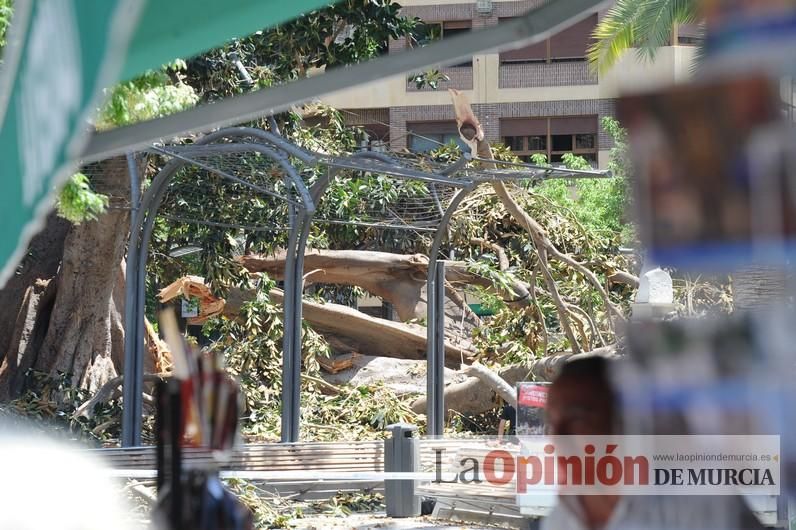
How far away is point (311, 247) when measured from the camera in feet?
52.8

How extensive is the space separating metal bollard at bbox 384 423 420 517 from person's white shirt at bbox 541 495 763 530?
8.40m

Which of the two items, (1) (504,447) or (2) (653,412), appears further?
(1) (504,447)

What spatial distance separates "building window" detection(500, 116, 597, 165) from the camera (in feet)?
103

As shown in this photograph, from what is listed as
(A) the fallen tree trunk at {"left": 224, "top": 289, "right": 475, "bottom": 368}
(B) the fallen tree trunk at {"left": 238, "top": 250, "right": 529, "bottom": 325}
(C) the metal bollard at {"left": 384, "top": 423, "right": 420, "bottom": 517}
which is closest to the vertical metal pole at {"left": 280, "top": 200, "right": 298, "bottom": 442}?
(C) the metal bollard at {"left": 384, "top": 423, "right": 420, "bottom": 517}

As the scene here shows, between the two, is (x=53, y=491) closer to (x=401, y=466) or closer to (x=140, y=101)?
(x=140, y=101)

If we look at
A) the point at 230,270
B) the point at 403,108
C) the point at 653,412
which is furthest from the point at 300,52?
the point at 403,108

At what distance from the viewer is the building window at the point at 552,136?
3148 cm

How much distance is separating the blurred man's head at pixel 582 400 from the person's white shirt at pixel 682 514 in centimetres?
12

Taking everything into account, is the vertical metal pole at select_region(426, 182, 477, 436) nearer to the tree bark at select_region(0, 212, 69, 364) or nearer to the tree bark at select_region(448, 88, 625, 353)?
the tree bark at select_region(448, 88, 625, 353)

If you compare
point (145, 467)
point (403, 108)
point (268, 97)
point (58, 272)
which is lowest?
point (145, 467)

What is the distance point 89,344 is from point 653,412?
42.6ft

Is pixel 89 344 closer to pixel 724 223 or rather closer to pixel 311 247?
pixel 311 247

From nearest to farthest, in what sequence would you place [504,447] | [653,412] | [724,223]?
[724,223], [653,412], [504,447]

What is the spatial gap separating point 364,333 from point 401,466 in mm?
7030
